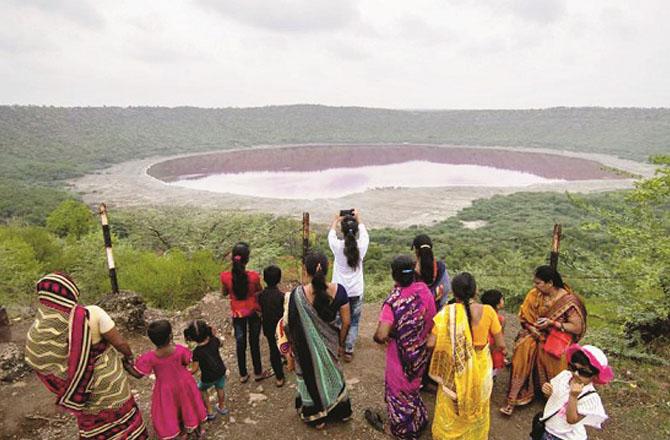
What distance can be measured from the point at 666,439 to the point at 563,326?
1484 mm

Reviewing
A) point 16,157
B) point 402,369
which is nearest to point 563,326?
point 402,369

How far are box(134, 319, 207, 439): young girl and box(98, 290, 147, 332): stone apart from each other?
2.84 metres

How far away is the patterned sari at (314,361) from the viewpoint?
309 cm

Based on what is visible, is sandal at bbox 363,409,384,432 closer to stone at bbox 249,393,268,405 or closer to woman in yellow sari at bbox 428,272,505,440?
woman in yellow sari at bbox 428,272,505,440

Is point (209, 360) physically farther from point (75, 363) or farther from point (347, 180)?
point (347, 180)

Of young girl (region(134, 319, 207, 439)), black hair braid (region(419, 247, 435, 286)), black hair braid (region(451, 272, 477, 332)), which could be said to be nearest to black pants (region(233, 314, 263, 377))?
young girl (region(134, 319, 207, 439))

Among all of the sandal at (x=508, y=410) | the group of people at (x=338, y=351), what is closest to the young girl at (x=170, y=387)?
the group of people at (x=338, y=351)

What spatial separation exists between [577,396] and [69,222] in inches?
812

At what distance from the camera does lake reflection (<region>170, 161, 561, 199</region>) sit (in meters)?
35.5

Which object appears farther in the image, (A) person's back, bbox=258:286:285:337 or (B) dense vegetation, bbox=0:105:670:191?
(B) dense vegetation, bbox=0:105:670:191

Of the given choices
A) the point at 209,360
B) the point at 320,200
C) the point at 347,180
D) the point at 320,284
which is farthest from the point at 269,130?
the point at 320,284

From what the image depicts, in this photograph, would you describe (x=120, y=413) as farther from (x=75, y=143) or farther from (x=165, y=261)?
(x=75, y=143)

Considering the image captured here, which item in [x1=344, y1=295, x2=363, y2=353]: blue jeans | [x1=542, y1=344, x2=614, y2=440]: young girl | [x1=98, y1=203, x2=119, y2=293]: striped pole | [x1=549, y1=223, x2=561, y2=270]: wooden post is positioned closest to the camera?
[x1=542, y1=344, x2=614, y2=440]: young girl

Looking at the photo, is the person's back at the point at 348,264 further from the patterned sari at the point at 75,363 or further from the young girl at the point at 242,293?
the patterned sari at the point at 75,363
